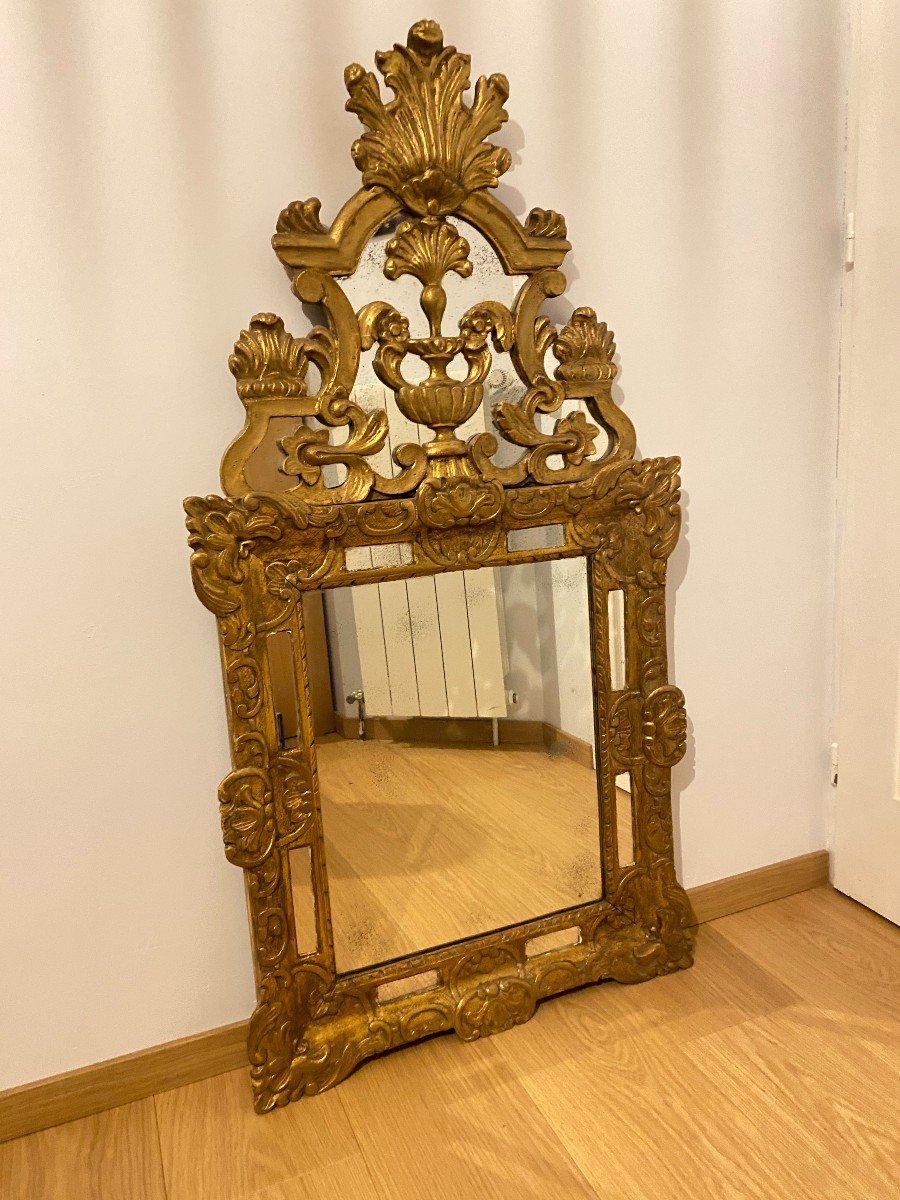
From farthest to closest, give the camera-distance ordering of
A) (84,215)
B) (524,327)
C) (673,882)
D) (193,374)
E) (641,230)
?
(673,882), (641,230), (524,327), (193,374), (84,215)

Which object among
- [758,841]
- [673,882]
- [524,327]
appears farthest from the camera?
[758,841]

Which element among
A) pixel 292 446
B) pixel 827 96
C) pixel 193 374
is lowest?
pixel 292 446

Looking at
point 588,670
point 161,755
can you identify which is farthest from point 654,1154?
point 161,755

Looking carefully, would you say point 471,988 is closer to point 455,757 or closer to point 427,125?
point 455,757

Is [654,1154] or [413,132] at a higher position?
[413,132]

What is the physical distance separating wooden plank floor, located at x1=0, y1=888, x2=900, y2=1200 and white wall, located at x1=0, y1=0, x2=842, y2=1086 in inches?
7.1

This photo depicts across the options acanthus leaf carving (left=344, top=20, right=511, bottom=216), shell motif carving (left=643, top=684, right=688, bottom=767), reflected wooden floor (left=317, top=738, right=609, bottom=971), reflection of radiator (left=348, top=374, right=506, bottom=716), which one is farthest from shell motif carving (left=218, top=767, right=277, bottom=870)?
acanthus leaf carving (left=344, top=20, right=511, bottom=216)

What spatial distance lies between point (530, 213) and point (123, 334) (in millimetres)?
716

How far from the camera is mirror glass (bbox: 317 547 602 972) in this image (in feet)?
5.30

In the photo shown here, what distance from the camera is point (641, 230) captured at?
1.73 m

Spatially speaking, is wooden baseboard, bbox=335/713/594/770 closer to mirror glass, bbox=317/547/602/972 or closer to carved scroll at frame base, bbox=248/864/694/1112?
mirror glass, bbox=317/547/602/972

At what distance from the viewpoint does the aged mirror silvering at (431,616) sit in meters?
1.49

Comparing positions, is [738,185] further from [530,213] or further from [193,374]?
[193,374]

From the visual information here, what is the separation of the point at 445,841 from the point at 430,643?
0.38 m
